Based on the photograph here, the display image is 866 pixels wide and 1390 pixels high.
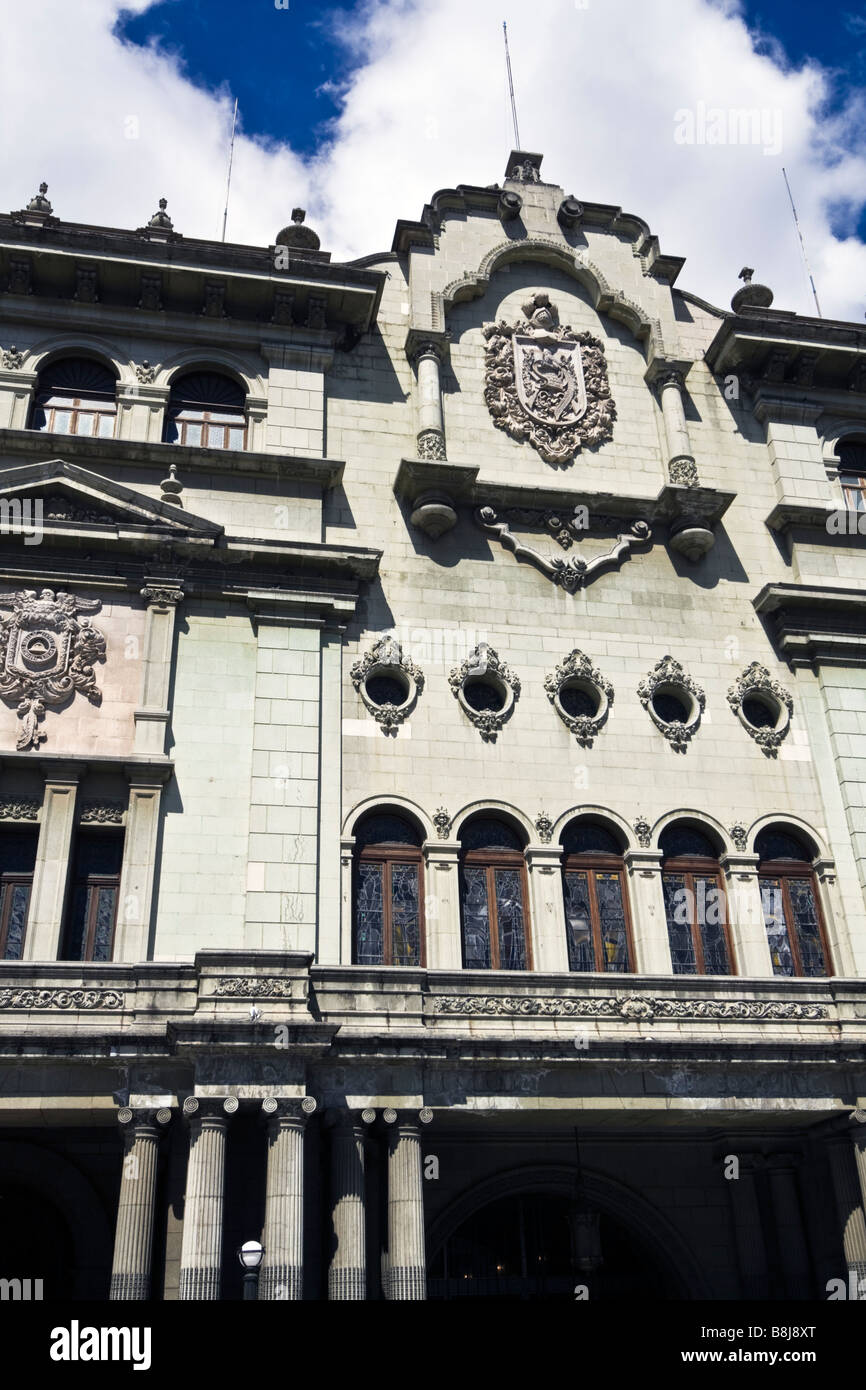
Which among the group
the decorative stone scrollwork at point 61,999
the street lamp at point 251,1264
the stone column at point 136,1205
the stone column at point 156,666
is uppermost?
the stone column at point 156,666

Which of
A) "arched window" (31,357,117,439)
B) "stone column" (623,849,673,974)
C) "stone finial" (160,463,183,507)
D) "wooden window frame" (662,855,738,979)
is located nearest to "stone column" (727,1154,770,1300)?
"wooden window frame" (662,855,738,979)

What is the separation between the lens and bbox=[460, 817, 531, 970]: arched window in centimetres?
2206

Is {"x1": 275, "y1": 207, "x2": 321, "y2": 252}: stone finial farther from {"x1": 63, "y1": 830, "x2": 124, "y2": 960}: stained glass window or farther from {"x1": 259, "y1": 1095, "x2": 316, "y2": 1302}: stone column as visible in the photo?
{"x1": 259, "y1": 1095, "x2": 316, "y2": 1302}: stone column

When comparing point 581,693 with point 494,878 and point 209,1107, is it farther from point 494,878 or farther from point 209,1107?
point 209,1107

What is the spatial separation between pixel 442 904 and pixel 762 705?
839 centimetres

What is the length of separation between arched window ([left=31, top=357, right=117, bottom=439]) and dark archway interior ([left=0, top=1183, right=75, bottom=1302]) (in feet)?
46.8

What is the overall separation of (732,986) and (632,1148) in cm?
391

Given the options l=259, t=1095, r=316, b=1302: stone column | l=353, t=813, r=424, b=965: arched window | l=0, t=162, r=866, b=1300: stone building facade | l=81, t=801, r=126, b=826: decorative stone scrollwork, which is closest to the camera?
l=259, t=1095, r=316, b=1302: stone column

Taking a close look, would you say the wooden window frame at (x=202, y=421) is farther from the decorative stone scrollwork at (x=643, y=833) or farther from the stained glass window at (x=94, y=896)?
the decorative stone scrollwork at (x=643, y=833)

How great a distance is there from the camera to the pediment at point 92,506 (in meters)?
23.0

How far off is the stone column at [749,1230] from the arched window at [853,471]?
1477 centimetres

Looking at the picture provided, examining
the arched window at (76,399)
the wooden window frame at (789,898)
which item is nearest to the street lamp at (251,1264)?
the wooden window frame at (789,898)
